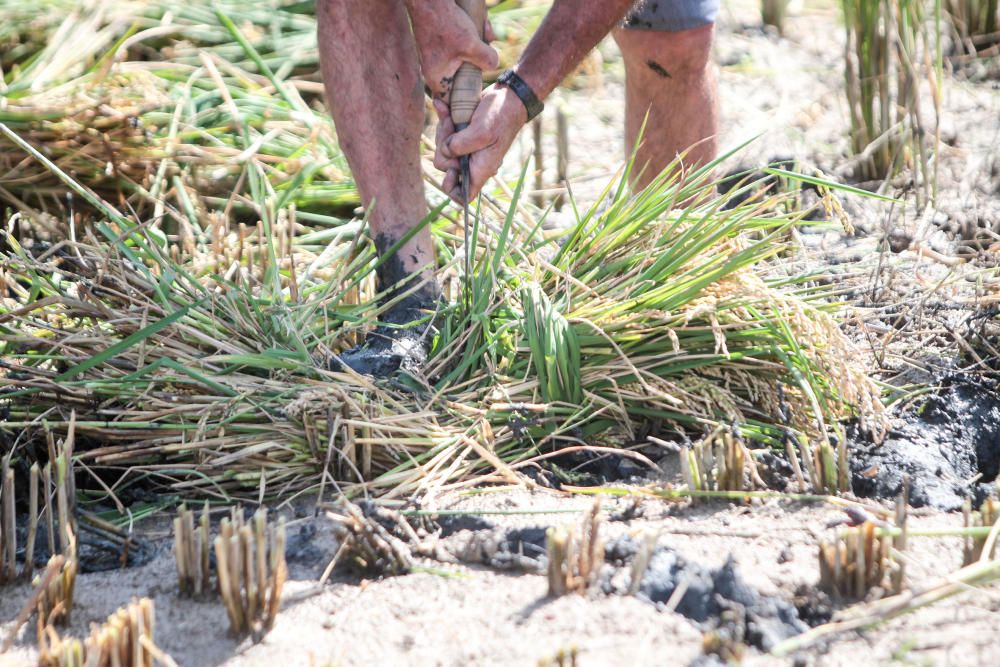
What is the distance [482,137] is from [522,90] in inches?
6.1

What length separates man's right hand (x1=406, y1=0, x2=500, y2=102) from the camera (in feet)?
7.64

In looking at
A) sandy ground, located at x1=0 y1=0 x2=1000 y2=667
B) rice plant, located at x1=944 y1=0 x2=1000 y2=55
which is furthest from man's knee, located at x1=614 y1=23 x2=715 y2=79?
rice plant, located at x1=944 y1=0 x2=1000 y2=55

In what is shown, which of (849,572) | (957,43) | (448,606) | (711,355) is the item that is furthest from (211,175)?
(957,43)

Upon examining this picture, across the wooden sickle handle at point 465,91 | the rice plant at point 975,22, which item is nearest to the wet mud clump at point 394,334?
the wooden sickle handle at point 465,91

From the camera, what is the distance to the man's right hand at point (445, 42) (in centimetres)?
233

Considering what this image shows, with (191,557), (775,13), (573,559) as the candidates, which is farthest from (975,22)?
(191,557)

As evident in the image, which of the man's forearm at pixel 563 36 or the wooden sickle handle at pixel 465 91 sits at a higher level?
the man's forearm at pixel 563 36

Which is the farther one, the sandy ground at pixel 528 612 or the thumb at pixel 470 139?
the thumb at pixel 470 139

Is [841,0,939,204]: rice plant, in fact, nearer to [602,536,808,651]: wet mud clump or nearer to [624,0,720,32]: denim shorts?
[624,0,720,32]: denim shorts

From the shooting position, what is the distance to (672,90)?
2.97 m

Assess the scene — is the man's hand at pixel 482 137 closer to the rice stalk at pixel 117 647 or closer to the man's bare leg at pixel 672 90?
the man's bare leg at pixel 672 90

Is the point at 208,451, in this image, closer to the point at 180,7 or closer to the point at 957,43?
the point at 180,7

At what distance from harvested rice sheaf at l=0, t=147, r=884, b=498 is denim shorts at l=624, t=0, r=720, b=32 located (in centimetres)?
57

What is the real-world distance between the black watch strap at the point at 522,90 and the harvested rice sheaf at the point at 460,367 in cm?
30
